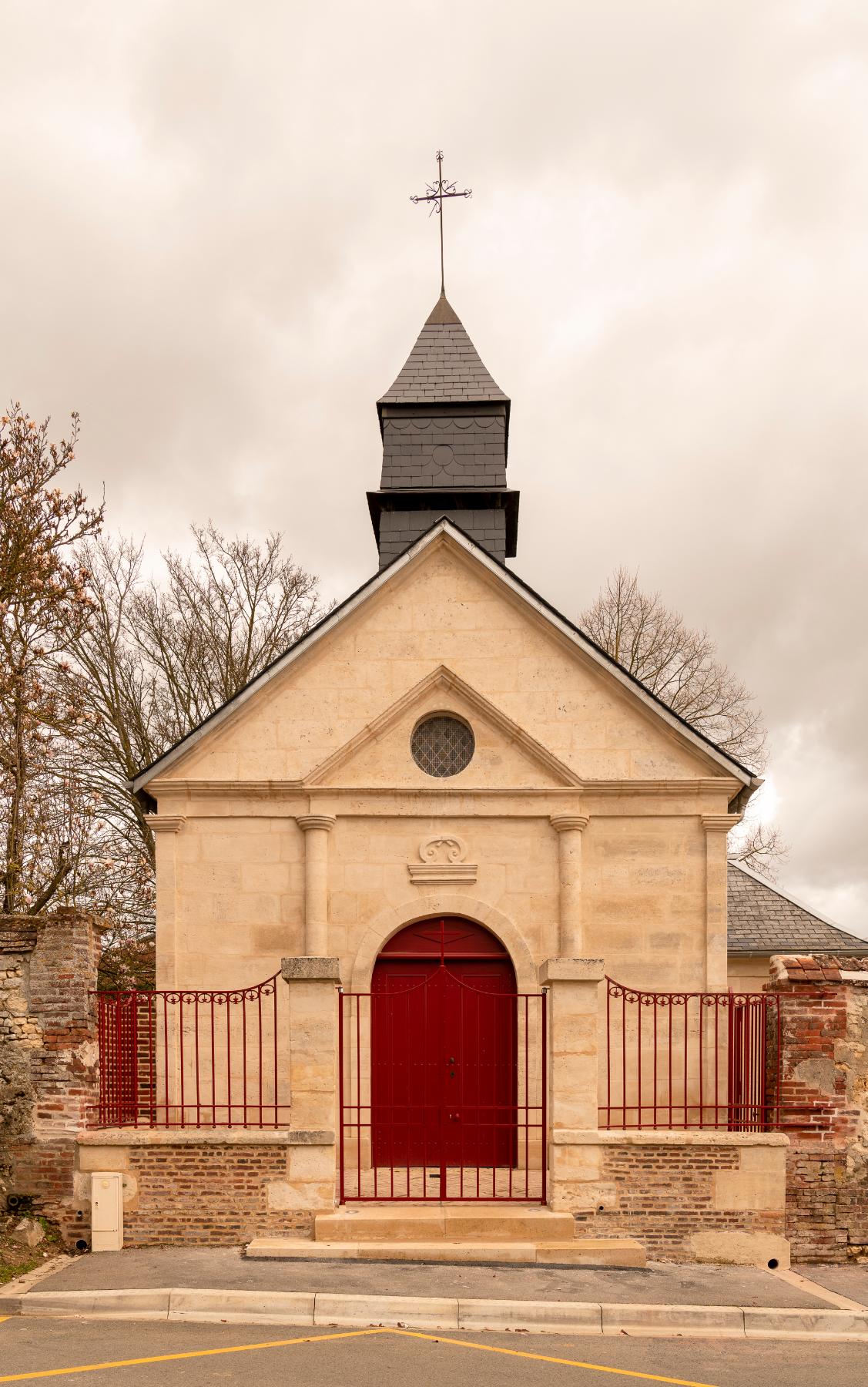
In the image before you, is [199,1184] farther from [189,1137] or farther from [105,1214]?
[105,1214]

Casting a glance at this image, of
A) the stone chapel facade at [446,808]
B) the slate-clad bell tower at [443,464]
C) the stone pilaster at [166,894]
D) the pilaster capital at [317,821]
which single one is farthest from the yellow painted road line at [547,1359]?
the slate-clad bell tower at [443,464]

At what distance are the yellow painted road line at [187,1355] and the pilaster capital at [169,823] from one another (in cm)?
595

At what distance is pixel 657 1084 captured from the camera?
12.6 metres

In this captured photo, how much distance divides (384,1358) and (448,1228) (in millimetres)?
2576

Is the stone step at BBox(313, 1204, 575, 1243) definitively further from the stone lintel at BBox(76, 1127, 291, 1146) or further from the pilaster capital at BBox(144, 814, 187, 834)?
the pilaster capital at BBox(144, 814, 187, 834)

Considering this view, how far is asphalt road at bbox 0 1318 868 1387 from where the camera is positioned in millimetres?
7199

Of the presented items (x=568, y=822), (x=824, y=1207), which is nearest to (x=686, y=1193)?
(x=824, y=1207)

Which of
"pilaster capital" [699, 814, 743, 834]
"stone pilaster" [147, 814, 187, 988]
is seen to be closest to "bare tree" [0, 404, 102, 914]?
"stone pilaster" [147, 814, 187, 988]

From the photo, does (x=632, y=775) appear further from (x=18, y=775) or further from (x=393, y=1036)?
(x=18, y=775)

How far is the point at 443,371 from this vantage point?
18141 millimetres

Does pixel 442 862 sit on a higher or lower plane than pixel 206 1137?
higher

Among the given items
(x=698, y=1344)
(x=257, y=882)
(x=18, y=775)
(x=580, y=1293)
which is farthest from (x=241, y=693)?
(x=698, y=1344)

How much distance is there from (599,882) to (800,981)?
2548 millimetres

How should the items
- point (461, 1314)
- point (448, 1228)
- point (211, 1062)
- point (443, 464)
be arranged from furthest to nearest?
point (443, 464) → point (211, 1062) → point (448, 1228) → point (461, 1314)
